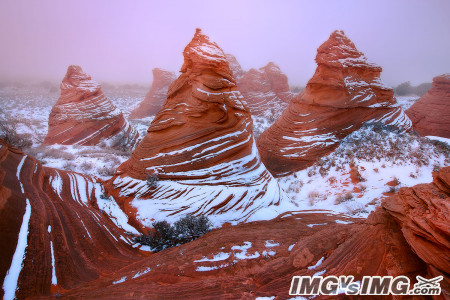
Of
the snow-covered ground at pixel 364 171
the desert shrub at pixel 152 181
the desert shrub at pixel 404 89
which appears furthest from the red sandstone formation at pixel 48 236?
the desert shrub at pixel 404 89

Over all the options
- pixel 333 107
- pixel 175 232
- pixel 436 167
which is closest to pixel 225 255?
pixel 175 232

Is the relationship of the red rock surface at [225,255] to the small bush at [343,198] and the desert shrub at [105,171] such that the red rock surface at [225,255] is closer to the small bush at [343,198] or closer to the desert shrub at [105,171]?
the small bush at [343,198]

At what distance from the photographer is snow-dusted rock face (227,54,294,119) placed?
29.8 m

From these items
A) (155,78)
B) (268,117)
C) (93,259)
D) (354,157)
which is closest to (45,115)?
(155,78)

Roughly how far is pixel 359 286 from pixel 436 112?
2538 centimetres

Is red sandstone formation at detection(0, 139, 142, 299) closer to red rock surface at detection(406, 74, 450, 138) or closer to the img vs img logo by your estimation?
the img vs img logo

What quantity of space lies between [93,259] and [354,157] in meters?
11.6

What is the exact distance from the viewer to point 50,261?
10.3 feet

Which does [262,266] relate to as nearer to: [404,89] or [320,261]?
[320,261]

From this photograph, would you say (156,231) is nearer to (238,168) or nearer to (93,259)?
(93,259)

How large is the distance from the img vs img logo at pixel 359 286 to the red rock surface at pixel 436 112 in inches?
940

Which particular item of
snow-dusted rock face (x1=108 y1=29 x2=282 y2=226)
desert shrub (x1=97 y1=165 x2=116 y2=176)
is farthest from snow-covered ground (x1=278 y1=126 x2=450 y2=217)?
desert shrub (x1=97 y1=165 x2=116 y2=176)

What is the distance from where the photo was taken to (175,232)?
5129mm

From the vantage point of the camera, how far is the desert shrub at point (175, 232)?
4.82m
